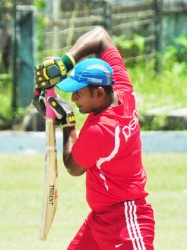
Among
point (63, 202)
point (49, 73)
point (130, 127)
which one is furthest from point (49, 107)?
point (63, 202)

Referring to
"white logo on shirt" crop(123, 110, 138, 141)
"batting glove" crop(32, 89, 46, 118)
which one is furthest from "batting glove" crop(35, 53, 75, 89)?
"white logo on shirt" crop(123, 110, 138, 141)

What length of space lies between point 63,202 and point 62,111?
11.0ft

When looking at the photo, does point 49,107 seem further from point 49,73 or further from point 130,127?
point 130,127

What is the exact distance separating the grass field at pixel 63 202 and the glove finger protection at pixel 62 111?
1.93 m

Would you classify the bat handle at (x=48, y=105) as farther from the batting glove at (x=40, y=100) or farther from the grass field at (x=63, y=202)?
the grass field at (x=63, y=202)

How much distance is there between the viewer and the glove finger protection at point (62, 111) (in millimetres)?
5172

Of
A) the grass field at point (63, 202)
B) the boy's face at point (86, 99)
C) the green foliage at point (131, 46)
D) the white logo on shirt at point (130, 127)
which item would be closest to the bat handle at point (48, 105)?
the boy's face at point (86, 99)

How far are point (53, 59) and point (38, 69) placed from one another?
0.12 metres

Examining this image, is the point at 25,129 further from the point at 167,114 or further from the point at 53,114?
the point at 53,114

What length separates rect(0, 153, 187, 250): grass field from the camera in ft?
23.5

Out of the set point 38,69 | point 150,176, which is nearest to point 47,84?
point 38,69

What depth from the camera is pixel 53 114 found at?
17.2 ft

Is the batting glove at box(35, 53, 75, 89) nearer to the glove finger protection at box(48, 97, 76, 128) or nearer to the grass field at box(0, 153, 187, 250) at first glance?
the glove finger protection at box(48, 97, 76, 128)

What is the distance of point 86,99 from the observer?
520 centimetres
